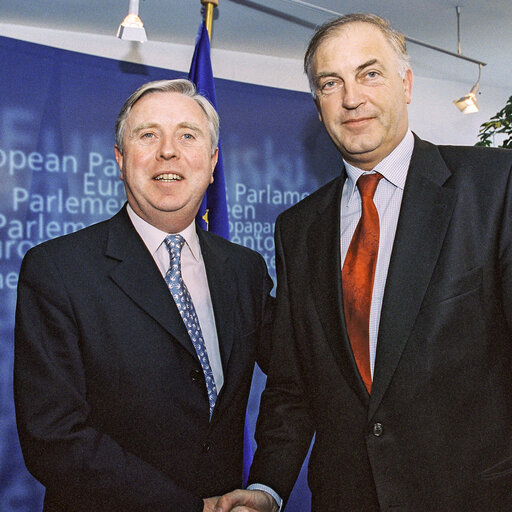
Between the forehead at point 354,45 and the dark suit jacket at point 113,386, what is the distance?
33.0 inches

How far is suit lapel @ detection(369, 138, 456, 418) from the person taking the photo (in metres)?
1.46

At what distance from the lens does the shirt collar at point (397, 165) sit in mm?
1671

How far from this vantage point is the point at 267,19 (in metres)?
4.39

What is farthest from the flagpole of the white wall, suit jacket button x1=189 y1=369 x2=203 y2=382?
suit jacket button x1=189 y1=369 x2=203 y2=382

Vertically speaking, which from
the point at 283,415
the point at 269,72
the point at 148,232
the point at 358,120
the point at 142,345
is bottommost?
the point at 283,415

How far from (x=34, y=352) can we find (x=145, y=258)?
1.36 feet

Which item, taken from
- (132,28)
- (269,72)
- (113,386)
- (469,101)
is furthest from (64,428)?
(469,101)

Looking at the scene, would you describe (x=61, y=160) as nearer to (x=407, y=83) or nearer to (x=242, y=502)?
(x=407, y=83)

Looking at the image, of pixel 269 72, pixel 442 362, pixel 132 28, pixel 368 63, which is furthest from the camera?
pixel 269 72

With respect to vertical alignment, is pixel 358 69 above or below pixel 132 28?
below

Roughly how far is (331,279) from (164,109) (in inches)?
30.7

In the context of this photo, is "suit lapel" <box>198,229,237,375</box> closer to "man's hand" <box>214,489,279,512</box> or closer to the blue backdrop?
"man's hand" <box>214,489,279,512</box>

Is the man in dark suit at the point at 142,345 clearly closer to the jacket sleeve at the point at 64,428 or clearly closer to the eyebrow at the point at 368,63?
the jacket sleeve at the point at 64,428

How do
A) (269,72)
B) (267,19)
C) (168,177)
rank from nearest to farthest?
(168,177) < (267,19) < (269,72)
